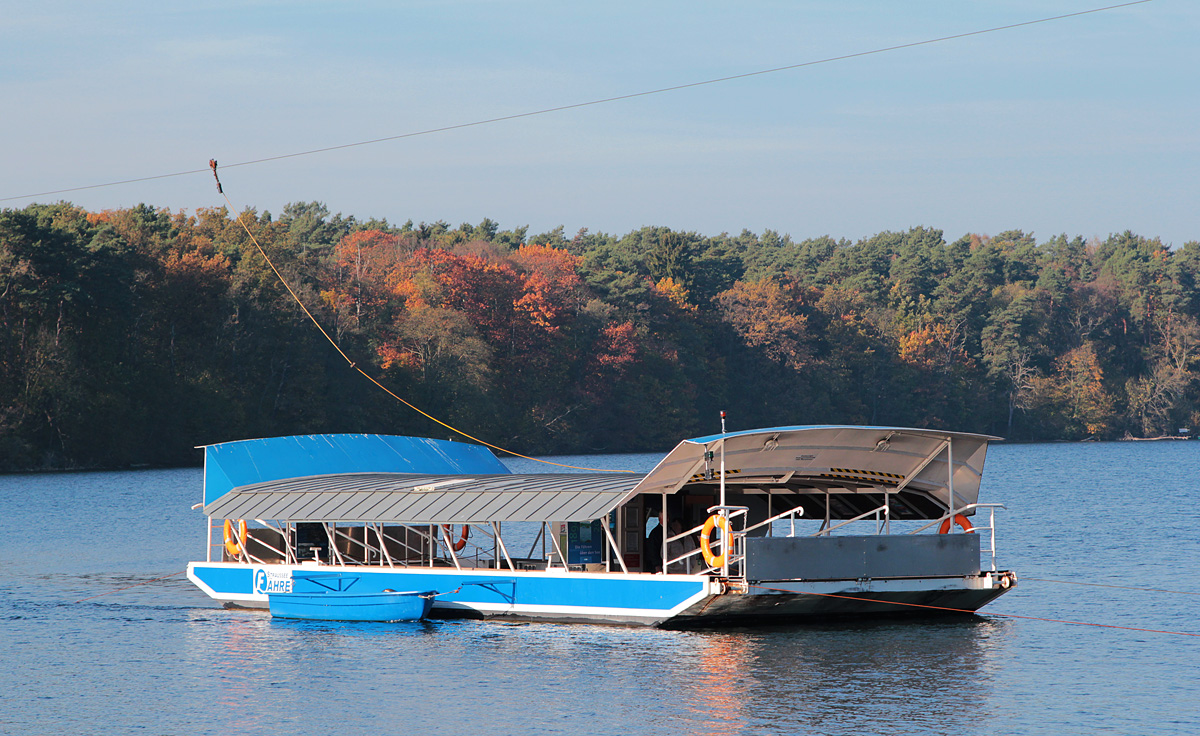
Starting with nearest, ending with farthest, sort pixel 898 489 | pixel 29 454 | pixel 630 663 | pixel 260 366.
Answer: pixel 630 663 → pixel 898 489 → pixel 29 454 → pixel 260 366

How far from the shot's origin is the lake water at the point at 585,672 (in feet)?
78.0

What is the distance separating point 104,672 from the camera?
29250 mm

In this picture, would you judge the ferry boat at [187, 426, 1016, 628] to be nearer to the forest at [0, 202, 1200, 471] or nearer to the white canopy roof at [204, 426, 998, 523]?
the white canopy roof at [204, 426, 998, 523]

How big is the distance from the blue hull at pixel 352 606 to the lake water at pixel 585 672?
1.17 ft

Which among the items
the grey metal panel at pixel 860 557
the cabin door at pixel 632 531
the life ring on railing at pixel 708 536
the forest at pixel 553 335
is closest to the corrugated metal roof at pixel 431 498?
the cabin door at pixel 632 531

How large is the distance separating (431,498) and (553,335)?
95565mm

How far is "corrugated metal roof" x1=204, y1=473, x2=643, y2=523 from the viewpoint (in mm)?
30484

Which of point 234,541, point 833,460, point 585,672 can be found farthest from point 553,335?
point 585,672

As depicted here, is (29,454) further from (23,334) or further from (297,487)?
(297,487)

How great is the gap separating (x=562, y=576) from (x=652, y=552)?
305 cm

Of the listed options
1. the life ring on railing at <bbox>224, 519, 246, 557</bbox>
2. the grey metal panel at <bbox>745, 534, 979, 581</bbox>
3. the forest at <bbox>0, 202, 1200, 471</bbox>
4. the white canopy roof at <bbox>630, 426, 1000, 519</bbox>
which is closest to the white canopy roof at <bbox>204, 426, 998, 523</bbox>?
the white canopy roof at <bbox>630, 426, 1000, 519</bbox>

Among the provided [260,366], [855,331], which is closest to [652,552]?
[260,366]

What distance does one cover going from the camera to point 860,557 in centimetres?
3014

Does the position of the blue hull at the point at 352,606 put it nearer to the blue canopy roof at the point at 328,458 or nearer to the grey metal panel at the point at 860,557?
the blue canopy roof at the point at 328,458
